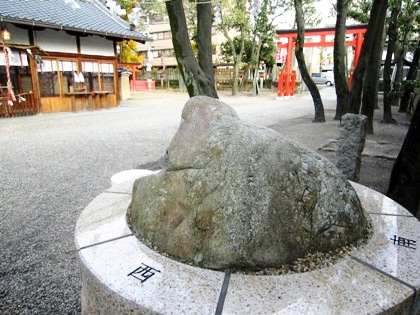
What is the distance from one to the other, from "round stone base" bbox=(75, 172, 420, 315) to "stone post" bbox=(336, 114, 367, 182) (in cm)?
278

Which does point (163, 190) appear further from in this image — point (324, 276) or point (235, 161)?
point (324, 276)

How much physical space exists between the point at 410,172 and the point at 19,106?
523 inches

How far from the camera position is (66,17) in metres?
13.0

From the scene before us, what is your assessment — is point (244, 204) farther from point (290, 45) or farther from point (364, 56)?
point (290, 45)

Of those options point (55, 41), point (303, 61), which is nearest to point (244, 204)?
point (303, 61)

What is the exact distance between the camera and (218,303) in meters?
1.49

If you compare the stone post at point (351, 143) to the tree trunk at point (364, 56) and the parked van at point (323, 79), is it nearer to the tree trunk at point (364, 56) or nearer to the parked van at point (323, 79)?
the tree trunk at point (364, 56)

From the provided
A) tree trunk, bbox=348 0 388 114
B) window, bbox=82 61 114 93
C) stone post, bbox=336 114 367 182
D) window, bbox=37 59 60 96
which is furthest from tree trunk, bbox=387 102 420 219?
window, bbox=82 61 114 93

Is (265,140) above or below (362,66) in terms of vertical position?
below

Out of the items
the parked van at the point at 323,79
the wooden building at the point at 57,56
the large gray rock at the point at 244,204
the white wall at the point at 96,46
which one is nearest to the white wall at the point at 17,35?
the wooden building at the point at 57,56

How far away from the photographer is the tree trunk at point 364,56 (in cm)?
731

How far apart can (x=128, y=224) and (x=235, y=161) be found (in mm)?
904

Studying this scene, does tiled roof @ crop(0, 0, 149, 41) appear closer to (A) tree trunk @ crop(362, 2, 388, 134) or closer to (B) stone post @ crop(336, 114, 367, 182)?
(A) tree trunk @ crop(362, 2, 388, 134)

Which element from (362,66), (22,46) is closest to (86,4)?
(22,46)
